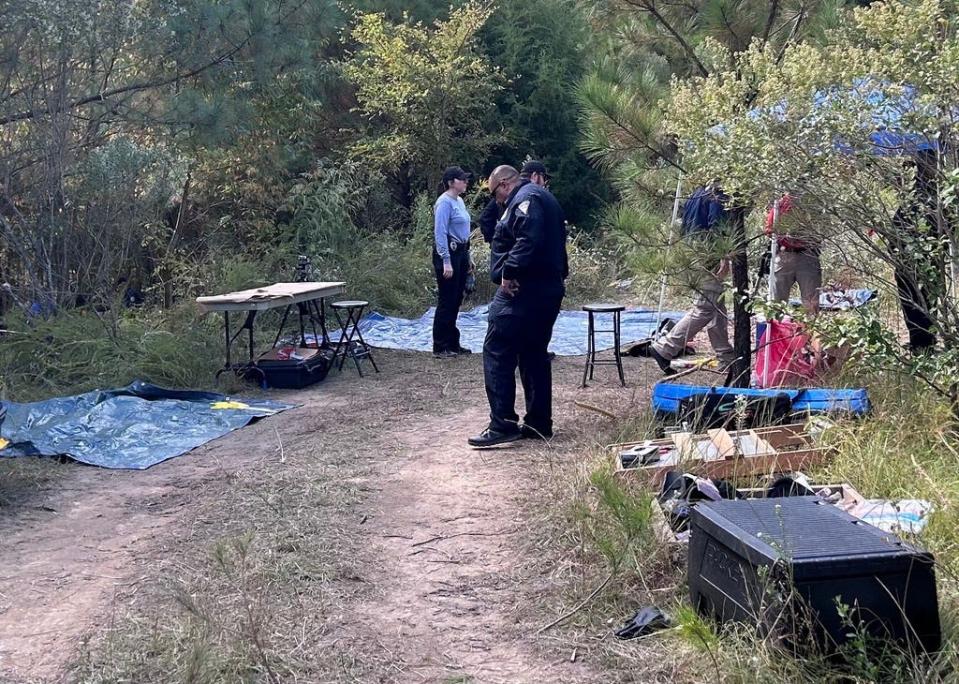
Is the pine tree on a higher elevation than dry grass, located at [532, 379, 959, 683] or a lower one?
higher

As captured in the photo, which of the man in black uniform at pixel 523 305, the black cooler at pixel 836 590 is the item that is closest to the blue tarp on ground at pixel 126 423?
the man in black uniform at pixel 523 305

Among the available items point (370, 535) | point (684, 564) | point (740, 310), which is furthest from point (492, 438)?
point (684, 564)

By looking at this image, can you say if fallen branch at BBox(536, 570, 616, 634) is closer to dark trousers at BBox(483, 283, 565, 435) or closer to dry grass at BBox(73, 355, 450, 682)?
dry grass at BBox(73, 355, 450, 682)

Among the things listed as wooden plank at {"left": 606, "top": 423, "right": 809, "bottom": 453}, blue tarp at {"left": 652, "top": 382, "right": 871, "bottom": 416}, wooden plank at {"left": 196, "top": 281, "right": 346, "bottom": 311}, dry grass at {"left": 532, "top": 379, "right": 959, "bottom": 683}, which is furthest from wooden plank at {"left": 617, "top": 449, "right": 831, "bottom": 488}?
wooden plank at {"left": 196, "top": 281, "right": 346, "bottom": 311}

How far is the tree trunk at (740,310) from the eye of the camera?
243 inches

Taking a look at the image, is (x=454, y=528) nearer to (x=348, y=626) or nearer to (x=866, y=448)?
(x=348, y=626)

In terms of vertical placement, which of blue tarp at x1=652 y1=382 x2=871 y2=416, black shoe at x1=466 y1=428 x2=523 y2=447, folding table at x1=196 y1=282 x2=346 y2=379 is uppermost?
folding table at x1=196 y1=282 x2=346 y2=379

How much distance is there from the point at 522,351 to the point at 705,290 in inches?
55.7

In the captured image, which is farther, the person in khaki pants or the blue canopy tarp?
the person in khaki pants

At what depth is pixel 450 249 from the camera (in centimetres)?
945

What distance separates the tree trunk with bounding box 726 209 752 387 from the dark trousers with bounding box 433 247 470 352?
3.15m

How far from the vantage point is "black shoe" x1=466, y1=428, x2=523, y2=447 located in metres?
6.15

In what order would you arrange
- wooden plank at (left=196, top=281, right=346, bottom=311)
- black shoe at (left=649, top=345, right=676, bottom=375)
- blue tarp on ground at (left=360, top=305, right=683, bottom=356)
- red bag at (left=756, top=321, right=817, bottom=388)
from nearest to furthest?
red bag at (left=756, top=321, right=817, bottom=388)
wooden plank at (left=196, top=281, right=346, bottom=311)
black shoe at (left=649, top=345, right=676, bottom=375)
blue tarp on ground at (left=360, top=305, right=683, bottom=356)

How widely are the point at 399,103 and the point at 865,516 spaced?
39.8 ft
